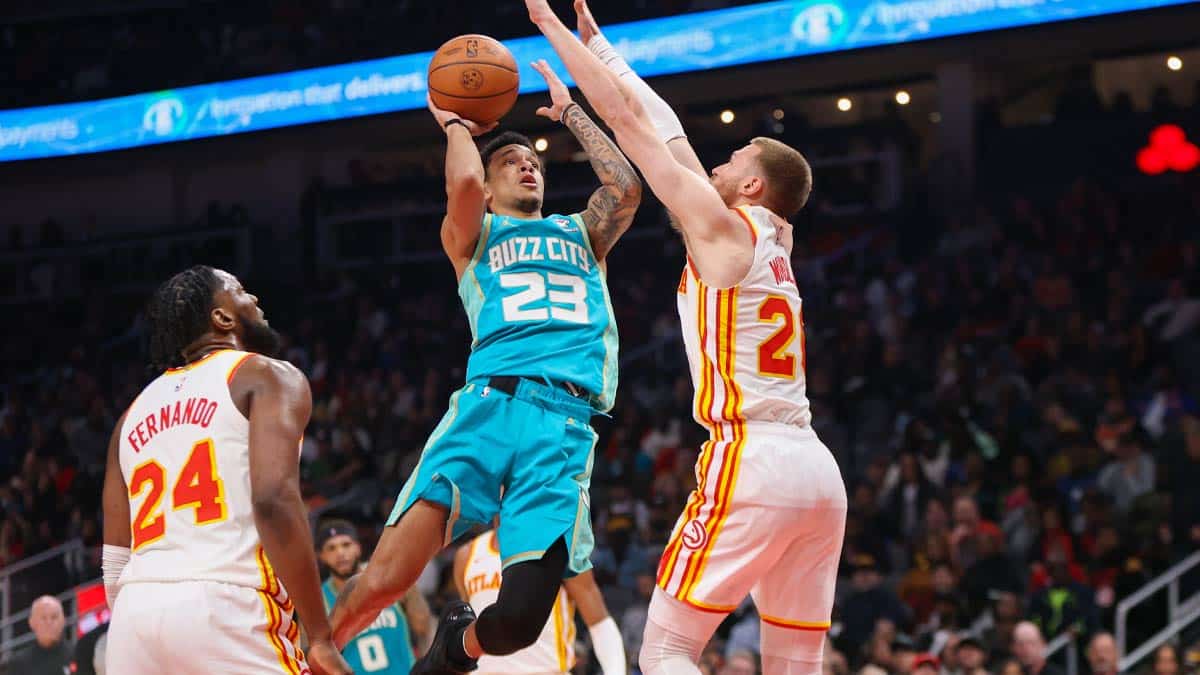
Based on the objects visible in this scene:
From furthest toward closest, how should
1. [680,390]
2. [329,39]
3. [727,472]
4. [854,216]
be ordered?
[329,39]
[854,216]
[680,390]
[727,472]

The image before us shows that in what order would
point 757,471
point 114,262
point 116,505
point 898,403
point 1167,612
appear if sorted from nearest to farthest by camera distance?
point 116,505, point 757,471, point 1167,612, point 898,403, point 114,262

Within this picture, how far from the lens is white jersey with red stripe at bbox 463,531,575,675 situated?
8.23 m

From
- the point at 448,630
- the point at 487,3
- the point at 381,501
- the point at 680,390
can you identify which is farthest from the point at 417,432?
the point at 448,630

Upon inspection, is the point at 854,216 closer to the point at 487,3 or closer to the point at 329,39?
the point at 487,3

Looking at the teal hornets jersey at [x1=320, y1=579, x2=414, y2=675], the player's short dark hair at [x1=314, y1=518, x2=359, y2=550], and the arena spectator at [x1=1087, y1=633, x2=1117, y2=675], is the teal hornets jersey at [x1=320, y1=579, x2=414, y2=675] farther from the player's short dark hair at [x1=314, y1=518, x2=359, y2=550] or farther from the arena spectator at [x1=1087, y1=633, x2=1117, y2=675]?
the arena spectator at [x1=1087, y1=633, x2=1117, y2=675]

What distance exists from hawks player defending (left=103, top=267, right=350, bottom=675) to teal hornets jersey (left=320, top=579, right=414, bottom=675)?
3502mm

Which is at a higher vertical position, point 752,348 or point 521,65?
point 521,65

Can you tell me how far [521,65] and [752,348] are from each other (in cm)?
1118

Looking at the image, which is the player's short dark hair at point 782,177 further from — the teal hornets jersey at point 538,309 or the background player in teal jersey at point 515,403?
the teal hornets jersey at point 538,309

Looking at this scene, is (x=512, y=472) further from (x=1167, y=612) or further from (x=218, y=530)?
(x=1167, y=612)

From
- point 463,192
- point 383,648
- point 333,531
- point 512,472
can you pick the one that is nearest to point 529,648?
point 383,648

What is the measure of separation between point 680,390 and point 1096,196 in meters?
5.08

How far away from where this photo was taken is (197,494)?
4.16 m

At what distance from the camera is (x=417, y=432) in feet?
52.9
